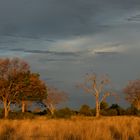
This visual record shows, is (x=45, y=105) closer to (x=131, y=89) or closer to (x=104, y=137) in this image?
(x=131, y=89)

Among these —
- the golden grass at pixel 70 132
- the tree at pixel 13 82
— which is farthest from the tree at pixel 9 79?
the golden grass at pixel 70 132

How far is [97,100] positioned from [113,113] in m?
5.02

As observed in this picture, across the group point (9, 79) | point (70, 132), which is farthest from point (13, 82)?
point (70, 132)

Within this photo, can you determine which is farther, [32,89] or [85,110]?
[85,110]

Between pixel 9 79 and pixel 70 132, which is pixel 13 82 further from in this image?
pixel 70 132

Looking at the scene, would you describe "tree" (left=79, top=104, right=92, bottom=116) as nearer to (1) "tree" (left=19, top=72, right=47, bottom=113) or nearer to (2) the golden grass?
(1) "tree" (left=19, top=72, right=47, bottom=113)

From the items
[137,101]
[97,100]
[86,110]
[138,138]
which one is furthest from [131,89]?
[138,138]

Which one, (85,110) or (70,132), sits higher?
(70,132)

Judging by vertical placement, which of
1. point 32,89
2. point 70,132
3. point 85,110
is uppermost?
point 32,89

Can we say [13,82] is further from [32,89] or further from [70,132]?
[70,132]

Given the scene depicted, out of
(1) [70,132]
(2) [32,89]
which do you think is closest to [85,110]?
(2) [32,89]

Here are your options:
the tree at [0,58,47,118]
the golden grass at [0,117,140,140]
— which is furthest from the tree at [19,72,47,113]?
the golden grass at [0,117,140,140]

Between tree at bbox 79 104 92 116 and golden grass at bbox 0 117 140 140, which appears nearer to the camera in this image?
golden grass at bbox 0 117 140 140

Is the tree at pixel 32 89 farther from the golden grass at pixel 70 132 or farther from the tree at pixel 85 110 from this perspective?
the golden grass at pixel 70 132
